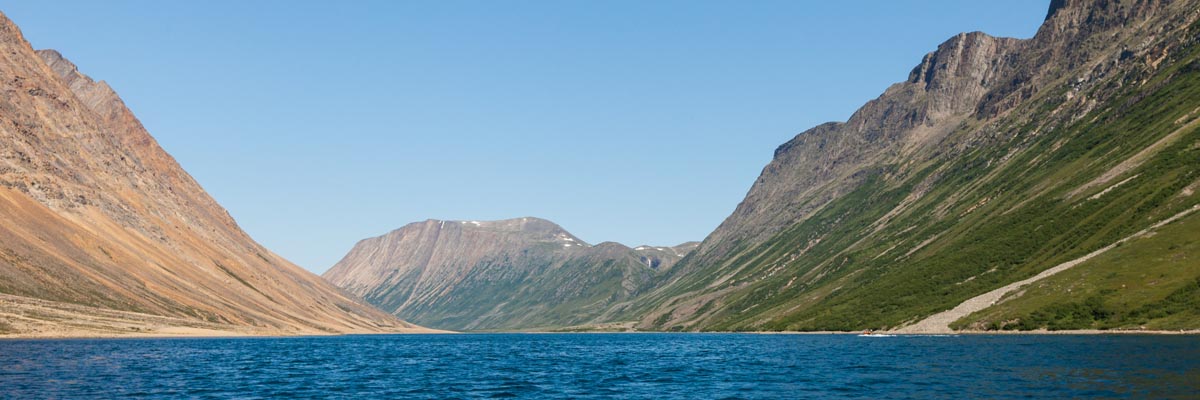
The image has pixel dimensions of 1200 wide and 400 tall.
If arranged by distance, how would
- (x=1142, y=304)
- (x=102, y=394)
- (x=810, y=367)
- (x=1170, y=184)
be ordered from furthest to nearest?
(x=1170, y=184) → (x=1142, y=304) → (x=810, y=367) → (x=102, y=394)

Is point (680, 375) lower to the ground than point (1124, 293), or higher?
higher

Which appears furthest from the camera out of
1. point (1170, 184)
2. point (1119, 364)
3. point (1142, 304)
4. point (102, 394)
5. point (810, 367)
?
point (1170, 184)

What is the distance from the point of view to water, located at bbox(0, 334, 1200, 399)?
68250 mm

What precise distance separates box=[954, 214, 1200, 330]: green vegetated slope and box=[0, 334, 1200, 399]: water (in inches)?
754

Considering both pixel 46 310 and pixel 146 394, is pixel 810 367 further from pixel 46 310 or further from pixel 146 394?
pixel 46 310

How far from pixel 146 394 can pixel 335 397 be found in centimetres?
1461

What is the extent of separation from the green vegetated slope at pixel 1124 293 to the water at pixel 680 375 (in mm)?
19153

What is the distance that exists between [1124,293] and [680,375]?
312 ft

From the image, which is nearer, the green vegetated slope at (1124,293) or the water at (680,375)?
the water at (680,375)

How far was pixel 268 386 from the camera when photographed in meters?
81.1

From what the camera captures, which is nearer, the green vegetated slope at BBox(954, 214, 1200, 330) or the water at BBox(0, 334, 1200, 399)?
the water at BBox(0, 334, 1200, 399)

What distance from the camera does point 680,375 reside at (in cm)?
9519

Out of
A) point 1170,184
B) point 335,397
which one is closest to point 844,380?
point 335,397

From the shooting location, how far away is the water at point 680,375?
68.2m
